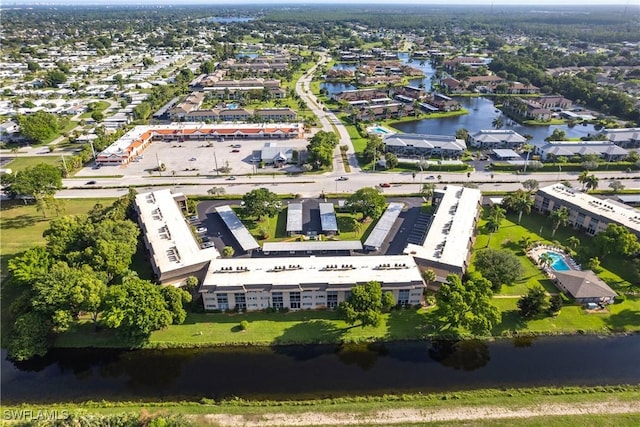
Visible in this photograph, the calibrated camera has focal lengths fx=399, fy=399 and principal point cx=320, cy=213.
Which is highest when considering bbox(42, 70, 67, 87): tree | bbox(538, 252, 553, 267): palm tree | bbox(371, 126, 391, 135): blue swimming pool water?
bbox(42, 70, 67, 87): tree

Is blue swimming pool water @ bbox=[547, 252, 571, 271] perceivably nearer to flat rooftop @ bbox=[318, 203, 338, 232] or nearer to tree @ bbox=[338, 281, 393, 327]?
tree @ bbox=[338, 281, 393, 327]

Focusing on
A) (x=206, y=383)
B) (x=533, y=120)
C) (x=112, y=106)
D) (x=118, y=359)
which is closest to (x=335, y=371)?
(x=206, y=383)

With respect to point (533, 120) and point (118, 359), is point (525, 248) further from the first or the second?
point (533, 120)

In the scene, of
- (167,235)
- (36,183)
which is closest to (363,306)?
(167,235)

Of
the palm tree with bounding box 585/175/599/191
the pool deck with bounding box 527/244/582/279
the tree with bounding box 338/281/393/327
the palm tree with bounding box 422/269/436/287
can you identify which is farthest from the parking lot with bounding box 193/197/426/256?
the palm tree with bounding box 585/175/599/191

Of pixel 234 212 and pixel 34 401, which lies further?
pixel 234 212

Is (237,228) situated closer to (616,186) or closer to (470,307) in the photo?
(470,307)
